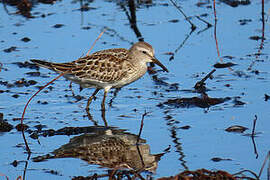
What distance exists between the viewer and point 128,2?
15352mm

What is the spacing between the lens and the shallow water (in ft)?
25.8

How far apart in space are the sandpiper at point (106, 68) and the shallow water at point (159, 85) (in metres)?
0.37

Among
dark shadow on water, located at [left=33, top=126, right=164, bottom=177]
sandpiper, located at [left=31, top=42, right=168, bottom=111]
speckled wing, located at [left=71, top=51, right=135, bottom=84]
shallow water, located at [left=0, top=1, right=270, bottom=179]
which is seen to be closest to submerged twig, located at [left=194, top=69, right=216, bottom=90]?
shallow water, located at [left=0, top=1, right=270, bottom=179]

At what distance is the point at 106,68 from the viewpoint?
405 inches

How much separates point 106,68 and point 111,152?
2.59 meters

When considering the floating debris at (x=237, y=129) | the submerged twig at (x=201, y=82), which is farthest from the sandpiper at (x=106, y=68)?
the floating debris at (x=237, y=129)

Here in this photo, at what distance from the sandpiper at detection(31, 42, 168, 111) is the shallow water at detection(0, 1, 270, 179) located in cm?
37

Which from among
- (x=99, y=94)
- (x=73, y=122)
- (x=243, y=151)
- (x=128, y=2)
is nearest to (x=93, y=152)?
(x=73, y=122)

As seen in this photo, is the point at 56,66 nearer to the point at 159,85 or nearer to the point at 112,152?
the point at 159,85

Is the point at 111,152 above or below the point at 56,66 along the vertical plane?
below

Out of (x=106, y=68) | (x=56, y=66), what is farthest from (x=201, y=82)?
(x=56, y=66)

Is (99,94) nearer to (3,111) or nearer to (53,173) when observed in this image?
(3,111)

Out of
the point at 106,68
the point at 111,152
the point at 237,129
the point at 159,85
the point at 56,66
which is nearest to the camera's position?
the point at 111,152

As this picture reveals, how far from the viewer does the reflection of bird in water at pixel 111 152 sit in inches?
299
